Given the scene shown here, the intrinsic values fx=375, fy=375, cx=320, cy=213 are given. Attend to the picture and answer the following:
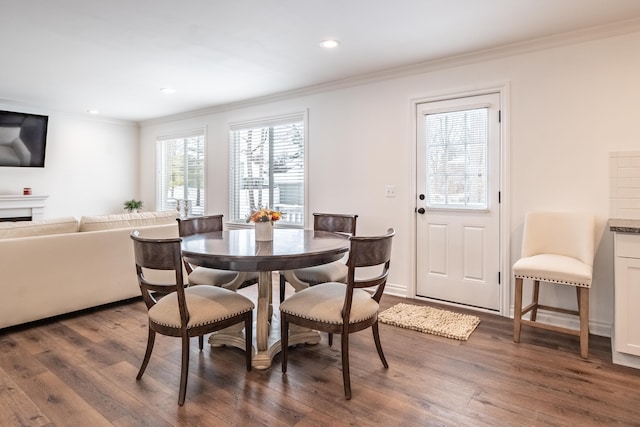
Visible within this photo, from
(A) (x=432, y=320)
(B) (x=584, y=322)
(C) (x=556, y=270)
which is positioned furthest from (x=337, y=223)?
(B) (x=584, y=322)

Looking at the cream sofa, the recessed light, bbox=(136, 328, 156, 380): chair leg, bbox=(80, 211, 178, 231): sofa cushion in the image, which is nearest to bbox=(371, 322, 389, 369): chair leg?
bbox=(136, 328, 156, 380): chair leg

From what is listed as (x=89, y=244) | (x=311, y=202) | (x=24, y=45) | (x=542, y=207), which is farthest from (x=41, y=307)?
(x=542, y=207)

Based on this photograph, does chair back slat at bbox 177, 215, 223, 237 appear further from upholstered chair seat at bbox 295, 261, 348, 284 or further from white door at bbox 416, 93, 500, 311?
white door at bbox 416, 93, 500, 311

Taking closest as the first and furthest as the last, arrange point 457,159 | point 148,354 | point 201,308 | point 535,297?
point 201,308 < point 148,354 < point 535,297 < point 457,159

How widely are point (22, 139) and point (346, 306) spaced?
5.89 meters

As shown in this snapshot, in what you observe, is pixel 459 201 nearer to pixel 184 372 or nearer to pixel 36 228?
pixel 184 372

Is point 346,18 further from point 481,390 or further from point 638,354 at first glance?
point 638,354

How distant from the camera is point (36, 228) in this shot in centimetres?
310

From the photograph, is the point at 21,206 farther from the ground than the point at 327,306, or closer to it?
farther from the ground

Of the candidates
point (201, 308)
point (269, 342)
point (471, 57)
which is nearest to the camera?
point (201, 308)

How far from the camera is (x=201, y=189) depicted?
599 cm

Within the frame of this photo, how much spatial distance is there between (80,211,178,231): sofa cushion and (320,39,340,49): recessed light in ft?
7.88

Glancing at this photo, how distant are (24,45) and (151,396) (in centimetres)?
315

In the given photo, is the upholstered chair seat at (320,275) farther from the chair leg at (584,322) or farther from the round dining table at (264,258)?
the chair leg at (584,322)
